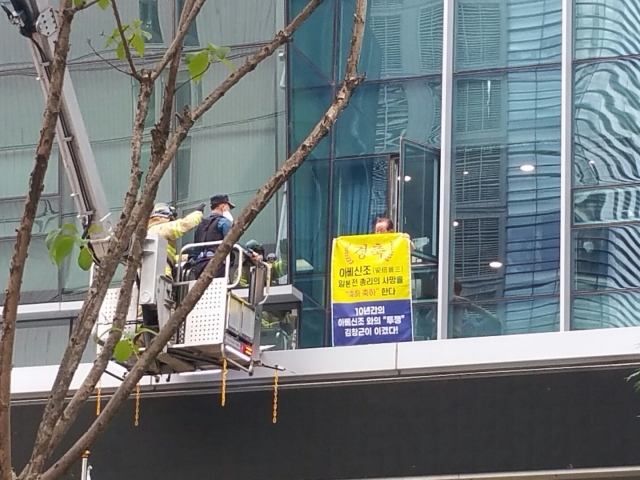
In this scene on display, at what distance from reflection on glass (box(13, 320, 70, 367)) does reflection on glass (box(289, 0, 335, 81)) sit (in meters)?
5.05

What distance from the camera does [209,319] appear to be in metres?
13.1

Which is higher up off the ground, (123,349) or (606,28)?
(606,28)

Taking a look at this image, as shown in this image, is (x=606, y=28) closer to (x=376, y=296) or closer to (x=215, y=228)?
(x=376, y=296)

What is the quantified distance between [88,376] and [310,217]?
11.8 metres

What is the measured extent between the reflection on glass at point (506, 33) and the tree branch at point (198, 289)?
11.4 m

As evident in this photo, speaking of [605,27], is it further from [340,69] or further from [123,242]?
[123,242]

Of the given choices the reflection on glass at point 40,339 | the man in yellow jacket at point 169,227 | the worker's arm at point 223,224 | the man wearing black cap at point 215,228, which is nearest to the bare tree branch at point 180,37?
the man in yellow jacket at point 169,227

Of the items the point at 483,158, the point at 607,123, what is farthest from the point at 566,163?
the point at 483,158

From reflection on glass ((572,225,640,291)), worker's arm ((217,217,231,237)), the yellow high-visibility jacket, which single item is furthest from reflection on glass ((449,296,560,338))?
the yellow high-visibility jacket

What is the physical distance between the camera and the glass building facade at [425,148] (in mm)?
18188

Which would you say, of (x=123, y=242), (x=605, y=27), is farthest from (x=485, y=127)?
(x=123, y=242)

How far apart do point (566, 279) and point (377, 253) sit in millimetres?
3968

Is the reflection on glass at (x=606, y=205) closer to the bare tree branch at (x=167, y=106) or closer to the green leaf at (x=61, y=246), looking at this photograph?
the bare tree branch at (x=167, y=106)

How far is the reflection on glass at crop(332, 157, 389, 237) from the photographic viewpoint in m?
19.1
